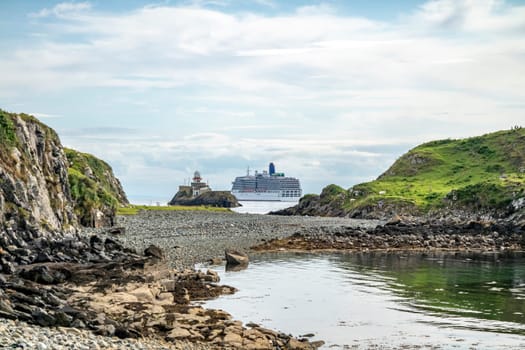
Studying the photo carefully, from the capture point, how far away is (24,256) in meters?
35.8

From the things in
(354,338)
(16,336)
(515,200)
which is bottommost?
(354,338)

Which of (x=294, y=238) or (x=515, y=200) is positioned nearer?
(x=294, y=238)

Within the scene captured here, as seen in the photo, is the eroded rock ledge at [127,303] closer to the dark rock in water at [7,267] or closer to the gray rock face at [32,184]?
the dark rock in water at [7,267]

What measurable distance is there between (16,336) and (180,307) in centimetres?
1067

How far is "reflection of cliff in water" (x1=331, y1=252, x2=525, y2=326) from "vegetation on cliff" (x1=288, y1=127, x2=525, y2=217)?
3916cm

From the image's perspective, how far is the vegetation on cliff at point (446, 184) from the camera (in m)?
109

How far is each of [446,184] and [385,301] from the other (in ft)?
358

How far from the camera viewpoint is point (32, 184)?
51938 millimetres

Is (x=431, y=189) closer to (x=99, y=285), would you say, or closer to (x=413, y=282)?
(x=413, y=282)

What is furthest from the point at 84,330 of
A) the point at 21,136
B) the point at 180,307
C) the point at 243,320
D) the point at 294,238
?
the point at 294,238

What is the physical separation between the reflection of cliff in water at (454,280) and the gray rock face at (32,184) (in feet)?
79.4

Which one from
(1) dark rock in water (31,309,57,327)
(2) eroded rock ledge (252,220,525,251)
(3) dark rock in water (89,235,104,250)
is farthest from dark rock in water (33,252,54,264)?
(2) eroded rock ledge (252,220,525,251)

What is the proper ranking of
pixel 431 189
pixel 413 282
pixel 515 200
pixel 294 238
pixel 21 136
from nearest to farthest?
pixel 413 282, pixel 21 136, pixel 294 238, pixel 515 200, pixel 431 189

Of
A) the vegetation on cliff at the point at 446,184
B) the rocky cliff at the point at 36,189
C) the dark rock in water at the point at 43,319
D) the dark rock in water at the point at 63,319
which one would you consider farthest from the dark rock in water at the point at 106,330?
the vegetation on cliff at the point at 446,184
